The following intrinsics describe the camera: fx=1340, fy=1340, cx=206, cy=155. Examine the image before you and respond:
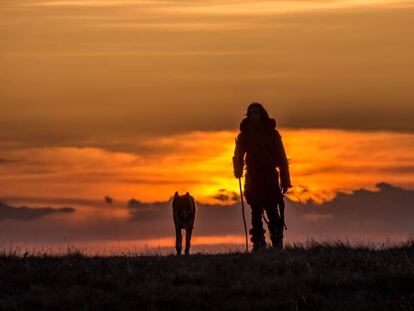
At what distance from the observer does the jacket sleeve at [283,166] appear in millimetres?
27250

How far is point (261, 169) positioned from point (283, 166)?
501mm

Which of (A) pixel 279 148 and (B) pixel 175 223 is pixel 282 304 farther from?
(B) pixel 175 223

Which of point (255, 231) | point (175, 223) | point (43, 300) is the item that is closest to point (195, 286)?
point (43, 300)

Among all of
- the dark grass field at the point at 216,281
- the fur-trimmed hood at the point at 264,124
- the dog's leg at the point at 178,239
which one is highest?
the fur-trimmed hood at the point at 264,124

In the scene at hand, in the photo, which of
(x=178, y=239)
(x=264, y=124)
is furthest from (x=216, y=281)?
(x=178, y=239)

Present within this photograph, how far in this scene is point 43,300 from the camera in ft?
64.1

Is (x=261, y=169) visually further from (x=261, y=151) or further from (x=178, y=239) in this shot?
(x=178, y=239)

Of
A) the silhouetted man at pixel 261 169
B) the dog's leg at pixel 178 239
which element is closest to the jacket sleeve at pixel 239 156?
the silhouetted man at pixel 261 169

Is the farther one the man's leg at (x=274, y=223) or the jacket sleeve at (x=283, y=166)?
the man's leg at (x=274, y=223)

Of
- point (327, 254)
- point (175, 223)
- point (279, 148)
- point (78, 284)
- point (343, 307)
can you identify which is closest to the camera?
point (343, 307)

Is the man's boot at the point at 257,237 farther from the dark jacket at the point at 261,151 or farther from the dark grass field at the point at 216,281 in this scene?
the dark grass field at the point at 216,281

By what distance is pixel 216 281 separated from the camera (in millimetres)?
20688

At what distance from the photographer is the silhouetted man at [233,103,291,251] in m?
27.1

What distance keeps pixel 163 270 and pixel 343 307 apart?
12.5 ft
